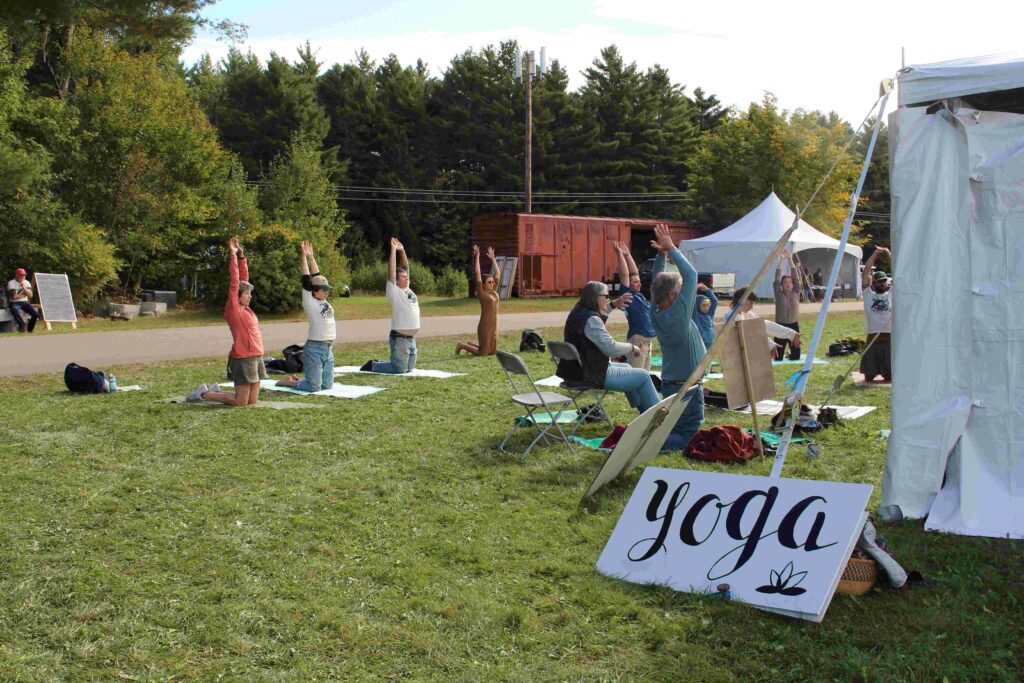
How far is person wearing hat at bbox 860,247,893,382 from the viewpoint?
1104cm

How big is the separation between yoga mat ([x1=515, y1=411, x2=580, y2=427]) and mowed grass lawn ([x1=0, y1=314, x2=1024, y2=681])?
790mm

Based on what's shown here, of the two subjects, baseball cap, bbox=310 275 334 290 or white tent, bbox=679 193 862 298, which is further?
white tent, bbox=679 193 862 298

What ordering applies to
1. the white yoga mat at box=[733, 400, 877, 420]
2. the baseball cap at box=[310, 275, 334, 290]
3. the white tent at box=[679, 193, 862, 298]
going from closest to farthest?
1. the white yoga mat at box=[733, 400, 877, 420]
2. the baseball cap at box=[310, 275, 334, 290]
3. the white tent at box=[679, 193, 862, 298]

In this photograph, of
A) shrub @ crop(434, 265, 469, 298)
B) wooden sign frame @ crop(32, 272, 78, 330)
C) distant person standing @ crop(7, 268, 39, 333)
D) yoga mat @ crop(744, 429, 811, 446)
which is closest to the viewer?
yoga mat @ crop(744, 429, 811, 446)

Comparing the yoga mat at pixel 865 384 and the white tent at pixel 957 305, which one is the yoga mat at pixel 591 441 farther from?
the yoga mat at pixel 865 384

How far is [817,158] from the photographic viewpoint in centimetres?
4400

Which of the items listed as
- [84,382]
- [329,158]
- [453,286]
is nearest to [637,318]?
[84,382]

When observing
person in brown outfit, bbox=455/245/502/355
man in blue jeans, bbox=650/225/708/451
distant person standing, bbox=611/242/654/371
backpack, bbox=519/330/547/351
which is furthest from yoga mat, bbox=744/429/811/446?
backpack, bbox=519/330/547/351

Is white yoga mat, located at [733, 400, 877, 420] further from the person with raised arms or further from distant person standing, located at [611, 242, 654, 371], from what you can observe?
the person with raised arms

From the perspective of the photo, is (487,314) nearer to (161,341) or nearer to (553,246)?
(161,341)

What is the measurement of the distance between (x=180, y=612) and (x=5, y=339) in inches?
633

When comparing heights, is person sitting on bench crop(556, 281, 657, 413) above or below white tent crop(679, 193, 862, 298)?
above

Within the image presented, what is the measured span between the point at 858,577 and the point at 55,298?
21264 millimetres

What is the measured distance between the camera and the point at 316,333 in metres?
10.8
